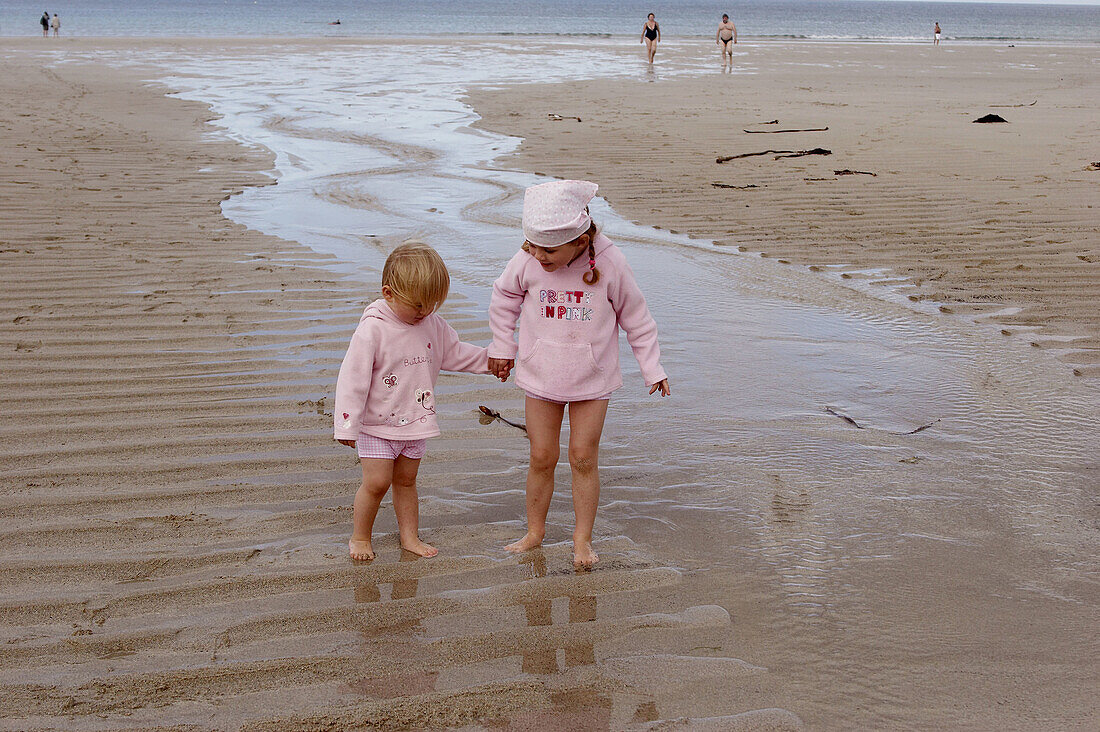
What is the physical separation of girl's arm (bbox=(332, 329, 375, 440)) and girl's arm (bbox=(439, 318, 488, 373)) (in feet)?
0.98

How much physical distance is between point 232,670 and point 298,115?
47.4ft

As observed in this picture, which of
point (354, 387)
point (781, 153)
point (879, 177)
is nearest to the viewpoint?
point (354, 387)

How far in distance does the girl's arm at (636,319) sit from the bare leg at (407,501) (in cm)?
82

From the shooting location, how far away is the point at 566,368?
3.30 meters

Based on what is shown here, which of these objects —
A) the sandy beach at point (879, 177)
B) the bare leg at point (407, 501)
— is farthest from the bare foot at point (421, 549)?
the sandy beach at point (879, 177)

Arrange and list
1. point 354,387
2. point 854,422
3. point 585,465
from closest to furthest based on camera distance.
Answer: point 354,387 < point 585,465 < point 854,422

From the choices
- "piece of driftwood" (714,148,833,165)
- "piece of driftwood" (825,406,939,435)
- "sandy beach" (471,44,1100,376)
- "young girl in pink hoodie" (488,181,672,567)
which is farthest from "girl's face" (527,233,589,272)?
"piece of driftwood" (714,148,833,165)

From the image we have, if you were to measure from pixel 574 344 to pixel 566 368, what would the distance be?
0.08m

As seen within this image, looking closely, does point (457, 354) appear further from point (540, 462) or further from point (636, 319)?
point (636, 319)

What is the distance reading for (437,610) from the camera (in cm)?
301

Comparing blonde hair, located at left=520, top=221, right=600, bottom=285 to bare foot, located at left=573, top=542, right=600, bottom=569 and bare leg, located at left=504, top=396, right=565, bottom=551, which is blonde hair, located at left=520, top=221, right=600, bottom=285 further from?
bare foot, located at left=573, top=542, right=600, bottom=569

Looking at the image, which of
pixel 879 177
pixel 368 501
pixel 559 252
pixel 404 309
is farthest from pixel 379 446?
pixel 879 177

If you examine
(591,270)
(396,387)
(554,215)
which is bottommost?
(396,387)

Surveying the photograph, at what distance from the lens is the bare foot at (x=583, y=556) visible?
328 centimetres
